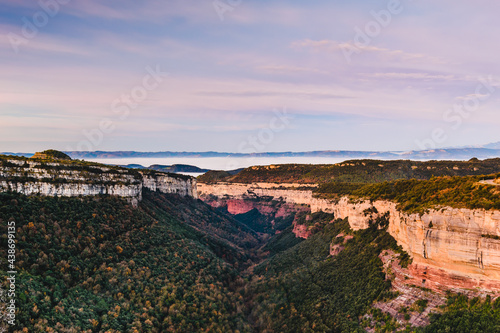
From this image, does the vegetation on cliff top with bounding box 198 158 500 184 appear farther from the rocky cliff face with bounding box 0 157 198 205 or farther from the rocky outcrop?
the rocky cliff face with bounding box 0 157 198 205

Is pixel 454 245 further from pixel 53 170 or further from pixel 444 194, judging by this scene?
pixel 53 170

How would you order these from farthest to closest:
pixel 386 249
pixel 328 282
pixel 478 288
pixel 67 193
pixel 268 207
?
1. pixel 268 207
2. pixel 67 193
3. pixel 328 282
4. pixel 386 249
5. pixel 478 288

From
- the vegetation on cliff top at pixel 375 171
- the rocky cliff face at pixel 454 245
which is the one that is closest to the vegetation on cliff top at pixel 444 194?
the rocky cliff face at pixel 454 245

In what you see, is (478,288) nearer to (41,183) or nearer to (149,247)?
(149,247)

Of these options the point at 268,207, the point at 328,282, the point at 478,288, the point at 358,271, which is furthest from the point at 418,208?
the point at 268,207

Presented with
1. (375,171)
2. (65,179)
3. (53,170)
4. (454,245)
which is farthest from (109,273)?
(375,171)

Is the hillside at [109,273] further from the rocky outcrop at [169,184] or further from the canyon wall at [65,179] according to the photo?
the rocky outcrop at [169,184]
